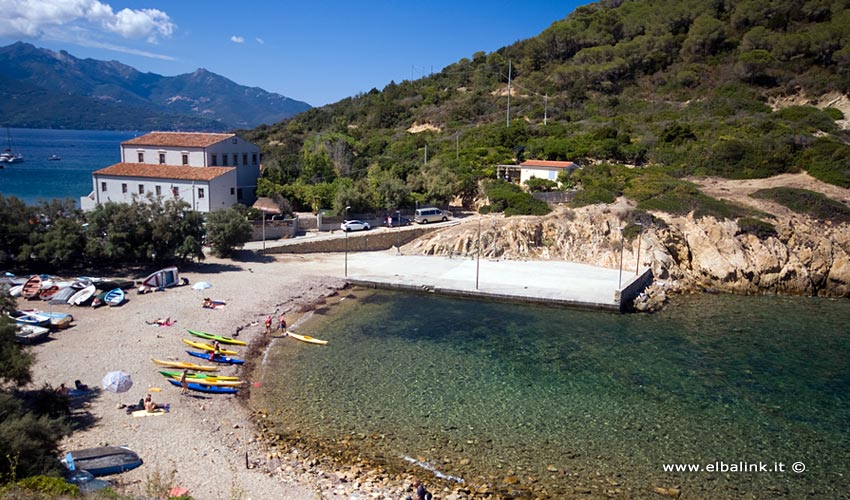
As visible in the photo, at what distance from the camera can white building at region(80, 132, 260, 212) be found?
41.6m

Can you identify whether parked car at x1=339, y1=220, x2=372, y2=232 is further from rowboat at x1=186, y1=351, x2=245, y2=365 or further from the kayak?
rowboat at x1=186, y1=351, x2=245, y2=365

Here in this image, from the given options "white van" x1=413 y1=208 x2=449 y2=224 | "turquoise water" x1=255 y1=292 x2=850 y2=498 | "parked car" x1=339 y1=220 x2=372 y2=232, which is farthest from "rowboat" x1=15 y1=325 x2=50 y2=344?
"white van" x1=413 y1=208 x2=449 y2=224

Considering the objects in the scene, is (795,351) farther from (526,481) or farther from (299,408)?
(299,408)

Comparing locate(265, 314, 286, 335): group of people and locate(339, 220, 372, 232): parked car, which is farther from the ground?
locate(339, 220, 372, 232): parked car

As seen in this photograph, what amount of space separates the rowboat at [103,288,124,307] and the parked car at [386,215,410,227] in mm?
22606

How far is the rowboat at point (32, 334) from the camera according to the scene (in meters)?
22.1

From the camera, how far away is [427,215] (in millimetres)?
47812

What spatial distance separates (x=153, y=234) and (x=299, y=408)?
17745mm

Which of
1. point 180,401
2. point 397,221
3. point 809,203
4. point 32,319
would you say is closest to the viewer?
point 180,401

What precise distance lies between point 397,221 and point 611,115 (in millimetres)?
40265

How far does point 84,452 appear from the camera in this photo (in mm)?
14938

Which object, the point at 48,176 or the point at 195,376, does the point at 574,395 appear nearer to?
the point at 195,376

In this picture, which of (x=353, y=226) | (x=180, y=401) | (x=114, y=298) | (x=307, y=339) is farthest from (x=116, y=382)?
(x=353, y=226)

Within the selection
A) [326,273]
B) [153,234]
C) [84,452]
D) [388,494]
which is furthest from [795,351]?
[153,234]
